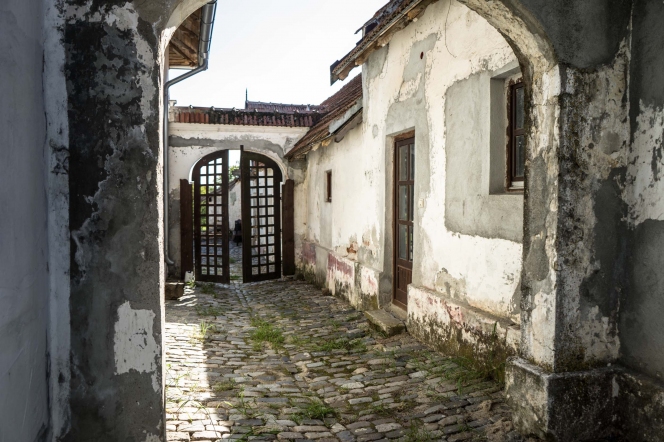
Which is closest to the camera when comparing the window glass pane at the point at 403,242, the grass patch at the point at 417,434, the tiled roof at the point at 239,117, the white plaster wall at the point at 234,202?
the grass patch at the point at 417,434

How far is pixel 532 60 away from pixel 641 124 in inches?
31.3

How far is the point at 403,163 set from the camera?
717cm

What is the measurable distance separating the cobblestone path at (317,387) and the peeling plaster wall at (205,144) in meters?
4.89

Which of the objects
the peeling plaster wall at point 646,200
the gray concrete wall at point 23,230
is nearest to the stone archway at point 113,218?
the gray concrete wall at point 23,230

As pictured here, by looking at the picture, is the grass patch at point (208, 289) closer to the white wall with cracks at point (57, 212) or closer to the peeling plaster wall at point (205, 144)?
the peeling plaster wall at point (205, 144)

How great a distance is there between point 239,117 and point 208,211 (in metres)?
2.38

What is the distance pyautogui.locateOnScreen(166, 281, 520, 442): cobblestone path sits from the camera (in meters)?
3.86

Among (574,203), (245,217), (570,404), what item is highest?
(574,203)

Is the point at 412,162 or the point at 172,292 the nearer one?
the point at 412,162

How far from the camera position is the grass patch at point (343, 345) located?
20.2 feet

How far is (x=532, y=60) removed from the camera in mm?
3533

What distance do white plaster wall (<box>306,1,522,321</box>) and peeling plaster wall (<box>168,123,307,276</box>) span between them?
3.55 metres

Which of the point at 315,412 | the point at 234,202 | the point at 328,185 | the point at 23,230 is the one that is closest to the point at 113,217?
the point at 23,230

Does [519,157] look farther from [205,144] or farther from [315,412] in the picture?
[205,144]
